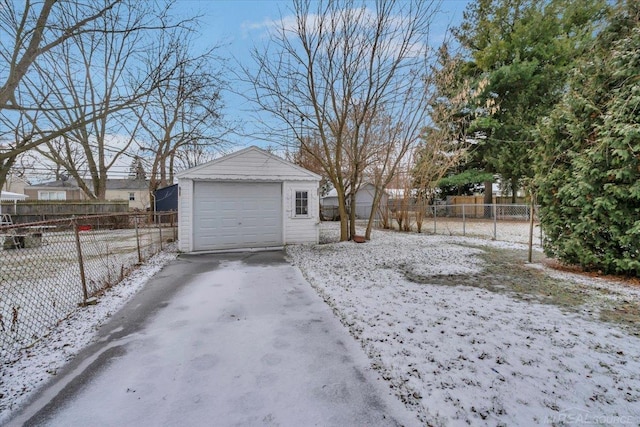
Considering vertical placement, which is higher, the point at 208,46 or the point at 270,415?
the point at 208,46

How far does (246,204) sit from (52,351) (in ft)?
20.4

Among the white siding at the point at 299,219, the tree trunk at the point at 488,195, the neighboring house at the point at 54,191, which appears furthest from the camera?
the neighboring house at the point at 54,191

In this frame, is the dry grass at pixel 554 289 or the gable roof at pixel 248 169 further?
the gable roof at pixel 248 169

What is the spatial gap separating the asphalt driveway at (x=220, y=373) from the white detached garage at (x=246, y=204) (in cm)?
436

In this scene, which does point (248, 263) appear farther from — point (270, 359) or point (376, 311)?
point (270, 359)

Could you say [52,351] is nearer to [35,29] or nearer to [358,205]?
[35,29]

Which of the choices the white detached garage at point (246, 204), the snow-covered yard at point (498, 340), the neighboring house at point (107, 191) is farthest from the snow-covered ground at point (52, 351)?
the neighboring house at point (107, 191)

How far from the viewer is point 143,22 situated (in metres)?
6.36

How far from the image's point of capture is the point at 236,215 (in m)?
8.79

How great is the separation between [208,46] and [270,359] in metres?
7.35

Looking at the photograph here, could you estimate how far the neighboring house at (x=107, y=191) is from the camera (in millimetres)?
33344

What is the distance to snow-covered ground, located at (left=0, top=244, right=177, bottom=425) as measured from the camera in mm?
2250

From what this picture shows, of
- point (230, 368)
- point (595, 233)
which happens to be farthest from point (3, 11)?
point (595, 233)

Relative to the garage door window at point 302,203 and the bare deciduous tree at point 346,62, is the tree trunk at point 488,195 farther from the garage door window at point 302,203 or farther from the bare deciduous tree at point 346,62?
the garage door window at point 302,203
